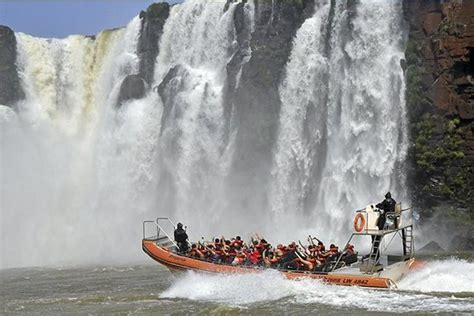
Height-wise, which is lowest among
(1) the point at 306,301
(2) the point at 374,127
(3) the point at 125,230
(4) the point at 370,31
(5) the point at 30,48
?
(1) the point at 306,301

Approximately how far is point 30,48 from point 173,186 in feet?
45.3

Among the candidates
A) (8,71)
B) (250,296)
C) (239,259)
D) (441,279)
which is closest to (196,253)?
(239,259)

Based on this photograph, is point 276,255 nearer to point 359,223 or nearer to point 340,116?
point 359,223

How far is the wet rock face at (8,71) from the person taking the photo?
3978 cm

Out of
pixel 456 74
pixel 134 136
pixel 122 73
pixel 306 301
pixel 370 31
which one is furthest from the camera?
pixel 122 73

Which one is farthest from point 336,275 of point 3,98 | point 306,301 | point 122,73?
point 3,98

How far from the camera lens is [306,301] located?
16328mm

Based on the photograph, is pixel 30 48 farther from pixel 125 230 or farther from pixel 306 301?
pixel 306 301

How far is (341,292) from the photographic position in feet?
55.1

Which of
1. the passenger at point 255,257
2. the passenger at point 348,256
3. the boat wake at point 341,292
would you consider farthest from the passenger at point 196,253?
the passenger at point 348,256

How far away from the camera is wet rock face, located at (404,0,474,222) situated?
28.3 metres

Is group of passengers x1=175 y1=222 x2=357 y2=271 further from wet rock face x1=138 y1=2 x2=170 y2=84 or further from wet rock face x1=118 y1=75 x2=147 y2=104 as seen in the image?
wet rock face x1=138 y1=2 x2=170 y2=84

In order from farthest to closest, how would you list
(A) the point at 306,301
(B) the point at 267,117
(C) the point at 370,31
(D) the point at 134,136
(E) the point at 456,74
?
(D) the point at 134,136, (B) the point at 267,117, (C) the point at 370,31, (E) the point at 456,74, (A) the point at 306,301

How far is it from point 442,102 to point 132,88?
16.6 m
